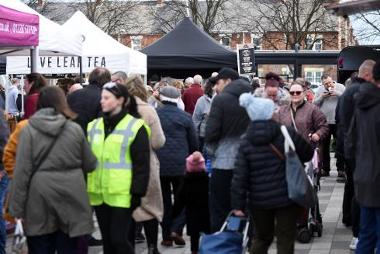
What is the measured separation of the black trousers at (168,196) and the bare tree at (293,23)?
4276cm

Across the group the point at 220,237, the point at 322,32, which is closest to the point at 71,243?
the point at 220,237

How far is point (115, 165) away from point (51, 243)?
2.71 ft

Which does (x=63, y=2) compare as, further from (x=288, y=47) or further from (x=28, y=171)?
(x=28, y=171)

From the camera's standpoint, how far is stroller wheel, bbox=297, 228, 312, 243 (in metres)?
9.59

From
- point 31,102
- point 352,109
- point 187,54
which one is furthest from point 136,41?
point 31,102

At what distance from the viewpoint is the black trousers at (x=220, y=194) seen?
7977 mm

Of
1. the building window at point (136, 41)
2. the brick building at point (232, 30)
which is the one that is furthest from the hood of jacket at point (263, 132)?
the building window at point (136, 41)

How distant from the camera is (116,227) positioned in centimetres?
679

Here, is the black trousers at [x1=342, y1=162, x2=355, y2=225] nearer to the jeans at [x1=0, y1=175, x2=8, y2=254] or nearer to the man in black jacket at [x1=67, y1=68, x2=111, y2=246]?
the man in black jacket at [x1=67, y1=68, x2=111, y2=246]

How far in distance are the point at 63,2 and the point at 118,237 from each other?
64.4m

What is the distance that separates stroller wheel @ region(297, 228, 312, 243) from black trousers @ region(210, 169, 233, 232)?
1.80 m

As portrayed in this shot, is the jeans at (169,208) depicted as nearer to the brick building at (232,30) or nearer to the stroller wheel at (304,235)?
the stroller wheel at (304,235)

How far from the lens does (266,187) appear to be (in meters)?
6.77

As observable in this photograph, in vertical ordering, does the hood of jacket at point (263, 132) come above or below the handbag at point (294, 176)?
above
